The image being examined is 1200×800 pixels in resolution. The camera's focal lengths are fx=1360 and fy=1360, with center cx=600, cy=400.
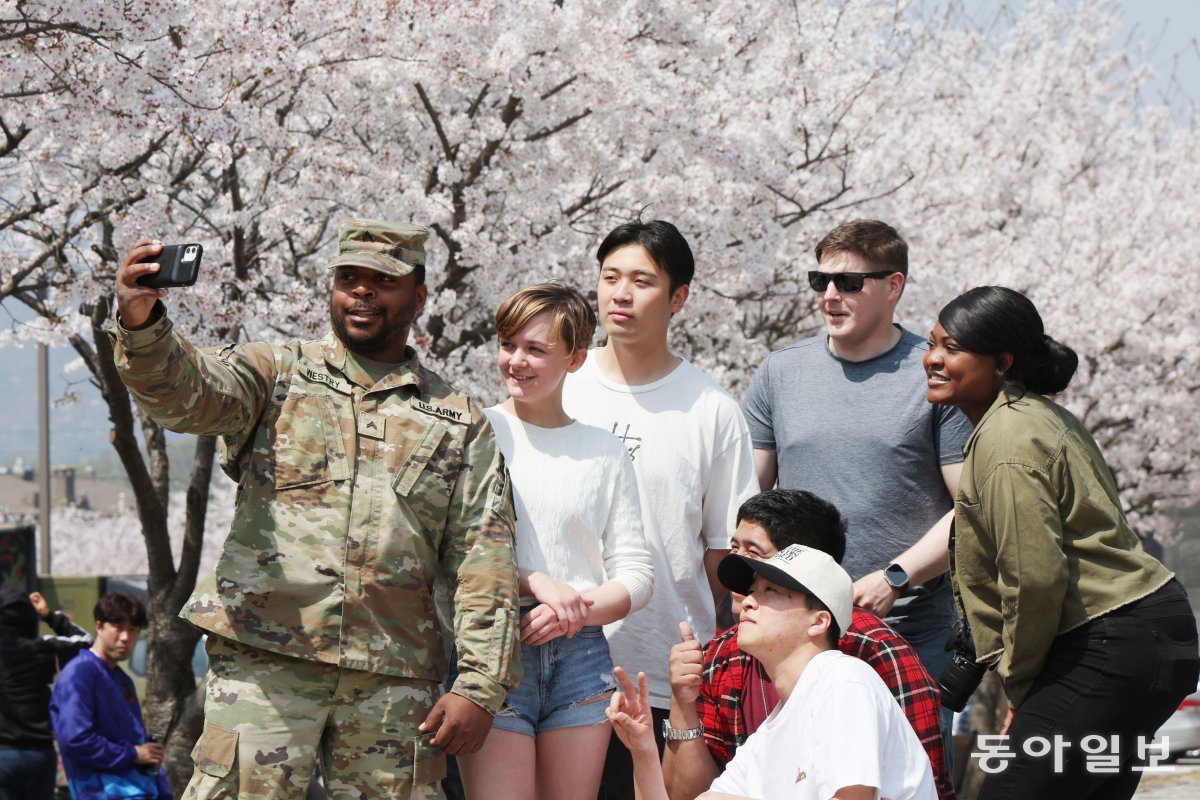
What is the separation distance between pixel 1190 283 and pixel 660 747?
1521 cm

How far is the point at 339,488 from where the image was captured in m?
3.31

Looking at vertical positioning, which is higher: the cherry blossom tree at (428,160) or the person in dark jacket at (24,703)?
the cherry blossom tree at (428,160)

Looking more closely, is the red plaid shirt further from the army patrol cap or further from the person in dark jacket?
the person in dark jacket

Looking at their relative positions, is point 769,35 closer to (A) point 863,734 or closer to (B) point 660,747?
(B) point 660,747

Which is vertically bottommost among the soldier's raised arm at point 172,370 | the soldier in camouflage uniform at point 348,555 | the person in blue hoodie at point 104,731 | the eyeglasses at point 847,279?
the person in blue hoodie at point 104,731

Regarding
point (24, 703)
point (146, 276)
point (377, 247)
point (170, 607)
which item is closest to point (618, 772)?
point (377, 247)

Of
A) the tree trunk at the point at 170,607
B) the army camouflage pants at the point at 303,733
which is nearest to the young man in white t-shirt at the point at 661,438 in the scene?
the army camouflage pants at the point at 303,733

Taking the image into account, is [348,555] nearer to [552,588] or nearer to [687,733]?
[552,588]

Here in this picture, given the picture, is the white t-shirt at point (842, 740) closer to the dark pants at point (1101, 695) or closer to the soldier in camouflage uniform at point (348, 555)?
the dark pants at point (1101, 695)

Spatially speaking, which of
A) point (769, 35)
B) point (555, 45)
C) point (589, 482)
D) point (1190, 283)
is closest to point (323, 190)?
point (555, 45)

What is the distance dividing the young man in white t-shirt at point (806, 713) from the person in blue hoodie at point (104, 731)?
482 cm

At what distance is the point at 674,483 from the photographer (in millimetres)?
4051

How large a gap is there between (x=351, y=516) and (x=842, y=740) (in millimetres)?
1290

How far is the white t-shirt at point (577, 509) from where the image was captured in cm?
366
